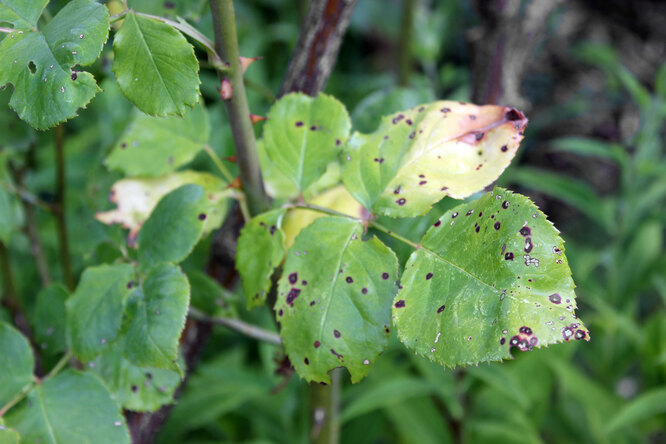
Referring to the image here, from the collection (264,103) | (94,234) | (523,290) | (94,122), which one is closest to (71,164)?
(94,122)

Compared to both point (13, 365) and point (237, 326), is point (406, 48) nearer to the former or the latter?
point (237, 326)

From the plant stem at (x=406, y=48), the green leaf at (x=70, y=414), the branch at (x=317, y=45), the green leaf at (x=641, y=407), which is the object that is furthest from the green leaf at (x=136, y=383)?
the plant stem at (x=406, y=48)

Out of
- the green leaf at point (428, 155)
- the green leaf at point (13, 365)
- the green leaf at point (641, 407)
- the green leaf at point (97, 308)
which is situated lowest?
the green leaf at point (641, 407)

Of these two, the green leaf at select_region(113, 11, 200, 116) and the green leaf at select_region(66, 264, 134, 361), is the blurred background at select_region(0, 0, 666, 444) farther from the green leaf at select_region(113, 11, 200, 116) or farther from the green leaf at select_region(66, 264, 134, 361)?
the green leaf at select_region(113, 11, 200, 116)

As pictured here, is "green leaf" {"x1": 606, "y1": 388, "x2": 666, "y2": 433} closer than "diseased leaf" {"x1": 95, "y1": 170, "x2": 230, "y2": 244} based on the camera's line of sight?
No

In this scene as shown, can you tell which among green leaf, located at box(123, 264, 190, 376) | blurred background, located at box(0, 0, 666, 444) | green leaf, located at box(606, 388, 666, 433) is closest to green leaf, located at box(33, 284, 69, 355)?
blurred background, located at box(0, 0, 666, 444)

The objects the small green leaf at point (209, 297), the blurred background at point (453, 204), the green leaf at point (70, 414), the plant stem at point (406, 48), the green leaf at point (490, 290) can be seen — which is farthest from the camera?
the plant stem at point (406, 48)

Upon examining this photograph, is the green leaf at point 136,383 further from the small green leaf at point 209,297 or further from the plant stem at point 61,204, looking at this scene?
the plant stem at point 61,204
